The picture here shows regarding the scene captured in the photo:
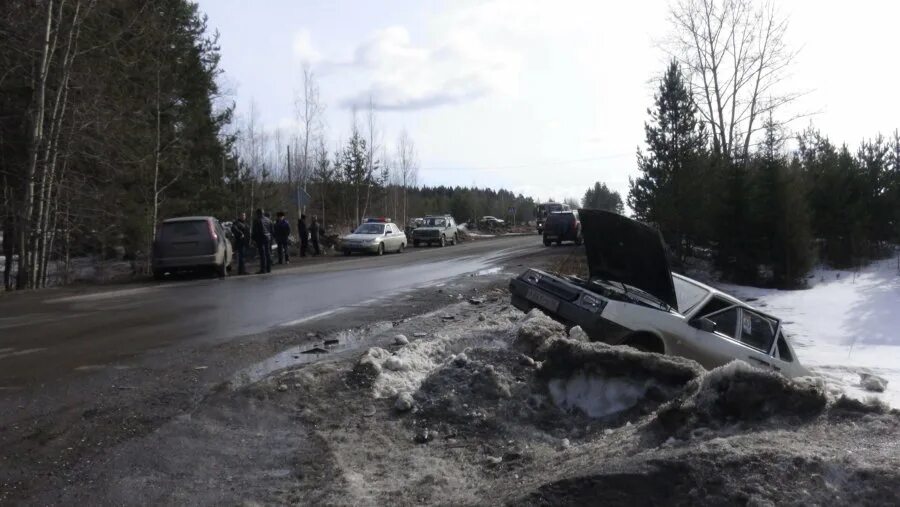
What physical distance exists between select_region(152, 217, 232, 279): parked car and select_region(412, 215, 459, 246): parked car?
953 inches

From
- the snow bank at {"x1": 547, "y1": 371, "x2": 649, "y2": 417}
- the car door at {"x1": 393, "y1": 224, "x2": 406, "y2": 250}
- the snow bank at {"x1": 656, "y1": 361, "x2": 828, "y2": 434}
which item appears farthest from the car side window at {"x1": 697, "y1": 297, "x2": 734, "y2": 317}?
the car door at {"x1": 393, "y1": 224, "x2": 406, "y2": 250}

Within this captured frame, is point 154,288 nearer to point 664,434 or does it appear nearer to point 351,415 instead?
point 351,415

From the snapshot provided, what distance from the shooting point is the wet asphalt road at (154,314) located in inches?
313

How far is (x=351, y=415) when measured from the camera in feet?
19.1

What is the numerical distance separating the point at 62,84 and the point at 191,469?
1589 cm

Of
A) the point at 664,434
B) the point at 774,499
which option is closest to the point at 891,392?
the point at 664,434

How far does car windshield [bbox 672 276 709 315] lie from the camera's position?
833 cm

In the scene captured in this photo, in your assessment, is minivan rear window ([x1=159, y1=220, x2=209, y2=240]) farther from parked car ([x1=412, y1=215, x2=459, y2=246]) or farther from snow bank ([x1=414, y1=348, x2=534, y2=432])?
parked car ([x1=412, y1=215, x2=459, y2=246])

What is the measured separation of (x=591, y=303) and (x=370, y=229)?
2638cm

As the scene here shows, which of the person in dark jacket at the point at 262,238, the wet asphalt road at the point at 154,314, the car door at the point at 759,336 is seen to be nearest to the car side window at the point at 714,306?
the car door at the point at 759,336

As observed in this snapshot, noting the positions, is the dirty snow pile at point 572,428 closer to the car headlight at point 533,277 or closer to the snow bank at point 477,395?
the snow bank at point 477,395

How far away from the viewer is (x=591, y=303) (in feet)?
25.3

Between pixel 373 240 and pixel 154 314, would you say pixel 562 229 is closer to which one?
pixel 373 240

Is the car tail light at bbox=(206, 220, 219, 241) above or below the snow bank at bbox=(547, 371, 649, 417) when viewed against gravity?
above
